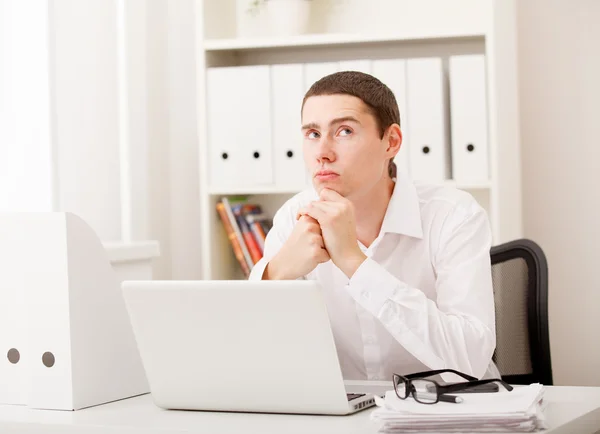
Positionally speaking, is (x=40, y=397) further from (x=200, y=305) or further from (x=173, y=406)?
(x=200, y=305)

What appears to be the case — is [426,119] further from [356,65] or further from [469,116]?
[356,65]

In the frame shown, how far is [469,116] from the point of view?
258 centimetres

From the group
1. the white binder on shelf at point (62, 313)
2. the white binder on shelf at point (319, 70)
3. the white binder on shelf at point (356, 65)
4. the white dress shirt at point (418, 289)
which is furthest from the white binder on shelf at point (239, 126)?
the white binder on shelf at point (62, 313)

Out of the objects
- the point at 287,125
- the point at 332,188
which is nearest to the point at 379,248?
the point at 332,188

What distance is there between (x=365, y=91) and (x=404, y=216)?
0.28 m

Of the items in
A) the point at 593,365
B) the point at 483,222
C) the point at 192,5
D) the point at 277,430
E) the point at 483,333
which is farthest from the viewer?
the point at 192,5

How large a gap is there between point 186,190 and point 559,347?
1.39m

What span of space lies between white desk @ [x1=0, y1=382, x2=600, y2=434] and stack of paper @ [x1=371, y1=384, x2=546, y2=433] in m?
0.04

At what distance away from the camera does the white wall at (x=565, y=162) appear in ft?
9.34

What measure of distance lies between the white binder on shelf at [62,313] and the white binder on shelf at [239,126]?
123cm

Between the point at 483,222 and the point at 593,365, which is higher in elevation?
the point at 483,222

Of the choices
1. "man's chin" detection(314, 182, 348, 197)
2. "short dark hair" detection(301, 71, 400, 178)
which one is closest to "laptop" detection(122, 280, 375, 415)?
"man's chin" detection(314, 182, 348, 197)

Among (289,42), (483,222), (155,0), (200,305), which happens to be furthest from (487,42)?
(200,305)

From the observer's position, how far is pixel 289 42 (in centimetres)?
274
